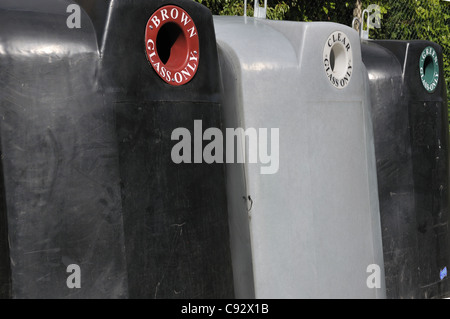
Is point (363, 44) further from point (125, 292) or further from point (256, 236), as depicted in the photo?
point (125, 292)

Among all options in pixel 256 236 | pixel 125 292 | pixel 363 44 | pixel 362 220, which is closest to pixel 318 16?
pixel 363 44

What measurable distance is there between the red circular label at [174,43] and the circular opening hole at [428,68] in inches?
94.2

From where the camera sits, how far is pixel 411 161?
5059 mm

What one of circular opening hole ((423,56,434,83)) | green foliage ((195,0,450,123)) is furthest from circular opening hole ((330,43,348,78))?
green foliage ((195,0,450,123))

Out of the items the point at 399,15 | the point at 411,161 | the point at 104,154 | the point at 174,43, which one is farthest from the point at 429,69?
the point at 399,15

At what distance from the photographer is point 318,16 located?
30.5ft

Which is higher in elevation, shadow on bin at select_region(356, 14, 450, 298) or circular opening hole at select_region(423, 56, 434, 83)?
circular opening hole at select_region(423, 56, 434, 83)

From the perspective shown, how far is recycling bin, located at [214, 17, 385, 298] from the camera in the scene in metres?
3.84

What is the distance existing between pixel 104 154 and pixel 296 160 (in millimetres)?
1281

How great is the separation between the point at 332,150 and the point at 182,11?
1.28m

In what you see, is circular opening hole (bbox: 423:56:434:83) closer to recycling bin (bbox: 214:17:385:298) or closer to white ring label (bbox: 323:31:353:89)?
recycling bin (bbox: 214:17:385:298)

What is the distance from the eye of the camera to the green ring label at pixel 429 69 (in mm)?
5215

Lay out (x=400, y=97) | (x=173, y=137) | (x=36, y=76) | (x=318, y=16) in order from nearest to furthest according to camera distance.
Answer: (x=36, y=76) < (x=173, y=137) < (x=400, y=97) < (x=318, y=16)

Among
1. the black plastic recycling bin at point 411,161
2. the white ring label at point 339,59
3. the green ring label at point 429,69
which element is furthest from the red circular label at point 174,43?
the green ring label at point 429,69
